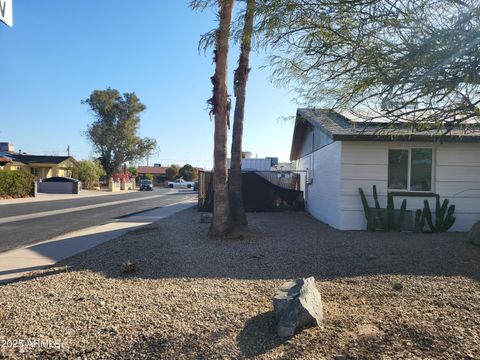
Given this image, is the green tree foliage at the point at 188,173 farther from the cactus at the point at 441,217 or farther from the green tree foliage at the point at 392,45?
the green tree foliage at the point at 392,45

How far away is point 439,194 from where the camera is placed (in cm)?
1088

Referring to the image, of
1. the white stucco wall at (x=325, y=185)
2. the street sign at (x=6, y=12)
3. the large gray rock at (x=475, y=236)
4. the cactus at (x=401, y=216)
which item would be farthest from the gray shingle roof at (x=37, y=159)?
the large gray rock at (x=475, y=236)

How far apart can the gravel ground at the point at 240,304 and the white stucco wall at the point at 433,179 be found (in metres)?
2.75

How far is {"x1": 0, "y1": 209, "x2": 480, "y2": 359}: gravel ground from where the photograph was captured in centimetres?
355

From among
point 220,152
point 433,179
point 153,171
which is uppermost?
point 153,171

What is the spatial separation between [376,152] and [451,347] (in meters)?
7.99

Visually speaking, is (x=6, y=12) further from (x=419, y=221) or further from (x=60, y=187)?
(x=60, y=187)

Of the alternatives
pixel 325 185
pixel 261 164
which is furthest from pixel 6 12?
pixel 261 164

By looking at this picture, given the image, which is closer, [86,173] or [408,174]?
[408,174]

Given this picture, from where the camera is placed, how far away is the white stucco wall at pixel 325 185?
11406 millimetres

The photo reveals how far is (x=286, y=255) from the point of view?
7539 mm

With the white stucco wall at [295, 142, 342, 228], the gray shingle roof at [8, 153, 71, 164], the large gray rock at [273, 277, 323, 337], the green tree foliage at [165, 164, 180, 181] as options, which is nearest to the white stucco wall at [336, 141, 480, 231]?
the white stucco wall at [295, 142, 342, 228]

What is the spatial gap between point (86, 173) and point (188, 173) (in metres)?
29.8

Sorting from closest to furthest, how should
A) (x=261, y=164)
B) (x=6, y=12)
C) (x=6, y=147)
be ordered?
(x=6, y=12)
(x=261, y=164)
(x=6, y=147)
